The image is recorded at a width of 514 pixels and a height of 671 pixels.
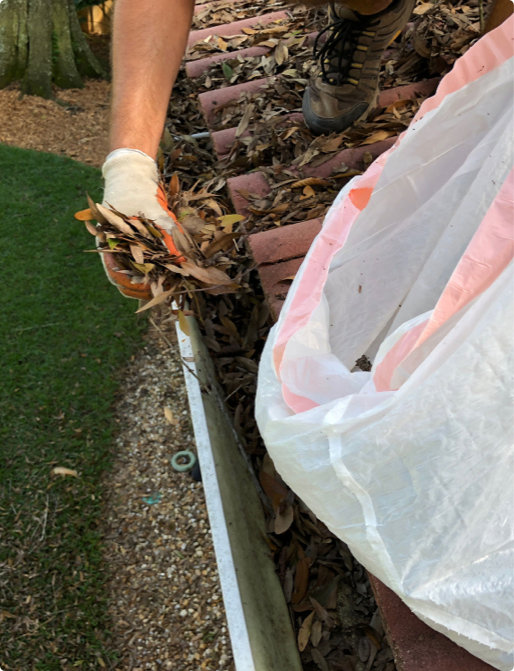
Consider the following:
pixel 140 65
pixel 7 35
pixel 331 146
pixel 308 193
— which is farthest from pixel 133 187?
pixel 7 35

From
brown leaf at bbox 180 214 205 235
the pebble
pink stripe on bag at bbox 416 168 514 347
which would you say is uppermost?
pink stripe on bag at bbox 416 168 514 347

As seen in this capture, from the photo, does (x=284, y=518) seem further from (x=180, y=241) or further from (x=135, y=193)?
(x=135, y=193)

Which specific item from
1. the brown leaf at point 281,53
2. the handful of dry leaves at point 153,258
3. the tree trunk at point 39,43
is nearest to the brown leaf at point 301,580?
the handful of dry leaves at point 153,258

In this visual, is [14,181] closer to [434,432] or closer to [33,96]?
[33,96]

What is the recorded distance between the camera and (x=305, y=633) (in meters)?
1.16

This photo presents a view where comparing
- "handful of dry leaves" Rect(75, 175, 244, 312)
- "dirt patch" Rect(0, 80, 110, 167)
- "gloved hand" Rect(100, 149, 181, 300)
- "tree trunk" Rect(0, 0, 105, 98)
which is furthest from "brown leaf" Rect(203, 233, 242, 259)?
"tree trunk" Rect(0, 0, 105, 98)

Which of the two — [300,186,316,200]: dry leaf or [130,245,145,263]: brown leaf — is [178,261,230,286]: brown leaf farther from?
[300,186,316,200]: dry leaf

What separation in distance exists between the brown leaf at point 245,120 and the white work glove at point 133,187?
0.58 metres

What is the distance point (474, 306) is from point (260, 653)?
79 centimetres

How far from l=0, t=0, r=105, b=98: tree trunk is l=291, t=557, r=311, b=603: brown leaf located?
173 inches

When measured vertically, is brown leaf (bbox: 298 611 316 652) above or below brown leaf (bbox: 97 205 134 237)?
below

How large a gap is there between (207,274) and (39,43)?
4052mm

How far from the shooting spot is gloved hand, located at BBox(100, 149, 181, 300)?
3.77ft

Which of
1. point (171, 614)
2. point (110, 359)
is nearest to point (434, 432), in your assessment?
point (171, 614)
